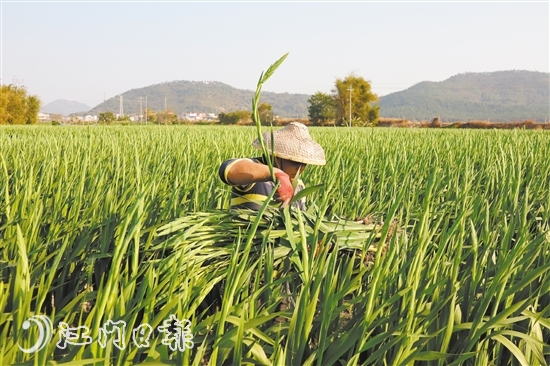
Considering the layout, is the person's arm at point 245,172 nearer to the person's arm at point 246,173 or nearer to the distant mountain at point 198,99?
the person's arm at point 246,173

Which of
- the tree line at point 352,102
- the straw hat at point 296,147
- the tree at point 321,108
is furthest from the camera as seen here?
the tree at point 321,108

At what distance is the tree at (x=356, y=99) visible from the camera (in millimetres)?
51219

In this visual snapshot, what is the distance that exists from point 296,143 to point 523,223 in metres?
0.72

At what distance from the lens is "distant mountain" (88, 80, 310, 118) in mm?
151000

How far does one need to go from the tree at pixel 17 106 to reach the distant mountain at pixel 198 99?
111135mm

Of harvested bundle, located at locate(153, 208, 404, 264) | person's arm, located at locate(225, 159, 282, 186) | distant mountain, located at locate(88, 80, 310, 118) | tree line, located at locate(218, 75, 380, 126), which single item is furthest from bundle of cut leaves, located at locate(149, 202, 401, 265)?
distant mountain, located at locate(88, 80, 310, 118)

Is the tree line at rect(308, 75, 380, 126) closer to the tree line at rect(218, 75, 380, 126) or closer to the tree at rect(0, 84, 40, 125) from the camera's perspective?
the tree line at rect(218, 75, 380, 126)

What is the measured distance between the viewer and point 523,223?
1.43 metres

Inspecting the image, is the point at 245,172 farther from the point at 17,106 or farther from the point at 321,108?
the point at 321,108

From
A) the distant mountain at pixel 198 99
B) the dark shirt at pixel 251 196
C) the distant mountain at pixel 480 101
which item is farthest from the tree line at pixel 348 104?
the distant mountain at pixel 480 101

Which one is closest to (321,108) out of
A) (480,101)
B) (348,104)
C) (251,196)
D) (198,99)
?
(348,104)

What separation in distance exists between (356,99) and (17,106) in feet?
99.1

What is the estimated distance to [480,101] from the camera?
17838 cm

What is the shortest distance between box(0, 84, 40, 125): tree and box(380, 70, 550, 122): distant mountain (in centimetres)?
13007
